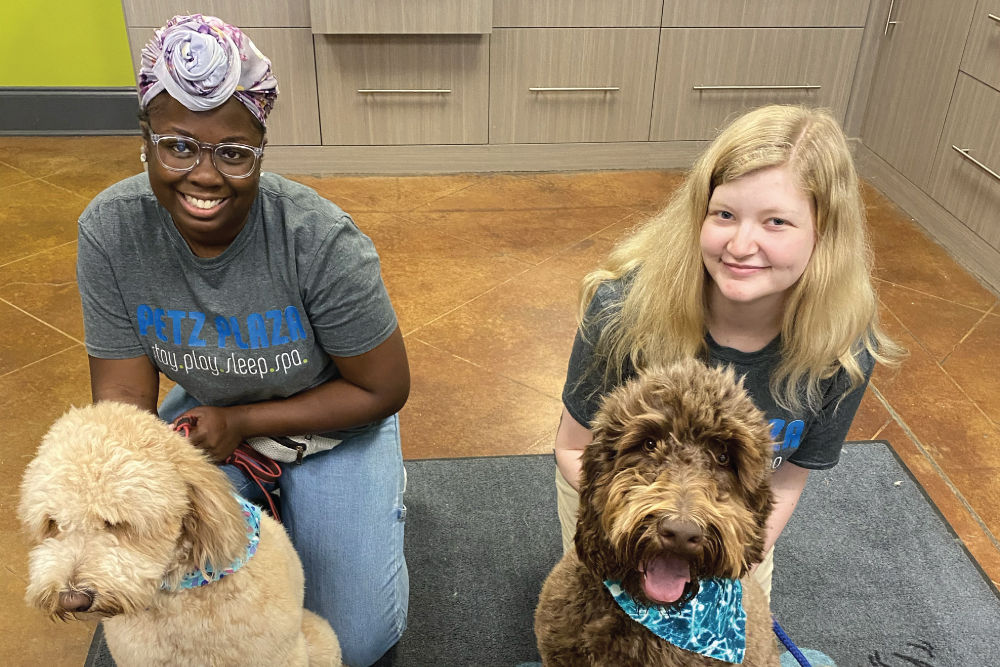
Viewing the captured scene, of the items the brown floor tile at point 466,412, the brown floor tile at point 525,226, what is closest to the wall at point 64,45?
the brown floor tile at point 525,226

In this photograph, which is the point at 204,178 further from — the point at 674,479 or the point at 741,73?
the point at 741,73

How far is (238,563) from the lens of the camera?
1.51m

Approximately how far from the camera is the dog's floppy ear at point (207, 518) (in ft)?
4.48

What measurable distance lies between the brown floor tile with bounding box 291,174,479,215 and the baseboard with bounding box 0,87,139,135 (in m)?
1.30

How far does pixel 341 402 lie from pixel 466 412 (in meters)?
1.17

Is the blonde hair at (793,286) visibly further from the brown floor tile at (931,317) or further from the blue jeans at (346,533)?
the brown floor tile at (931,317)

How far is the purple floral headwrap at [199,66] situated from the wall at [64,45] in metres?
3.97

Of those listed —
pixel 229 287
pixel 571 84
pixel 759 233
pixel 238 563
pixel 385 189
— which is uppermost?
pixel 759 233

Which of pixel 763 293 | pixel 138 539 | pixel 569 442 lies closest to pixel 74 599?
pixel 138 539

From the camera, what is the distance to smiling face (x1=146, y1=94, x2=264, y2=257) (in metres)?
1.55

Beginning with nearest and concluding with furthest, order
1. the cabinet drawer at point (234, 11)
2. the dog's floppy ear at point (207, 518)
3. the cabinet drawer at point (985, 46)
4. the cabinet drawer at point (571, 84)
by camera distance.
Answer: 1. the dog's floppy ear at point (207, 518)
2. the cabinet drawer at point (985, 46)
3. the cabinet drawer at point (234, 11)
4. the cabinet drawer at point (571, 84)

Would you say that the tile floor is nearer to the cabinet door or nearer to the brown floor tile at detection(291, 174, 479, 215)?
the brown floor tile at detection(291, 174, 479, 215)

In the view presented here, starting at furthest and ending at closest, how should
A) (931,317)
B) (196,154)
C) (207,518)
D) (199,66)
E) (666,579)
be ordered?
(931,317) → (196,154) → (199,66) → (207,518) → (666,579)

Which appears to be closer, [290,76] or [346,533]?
[346,533]
